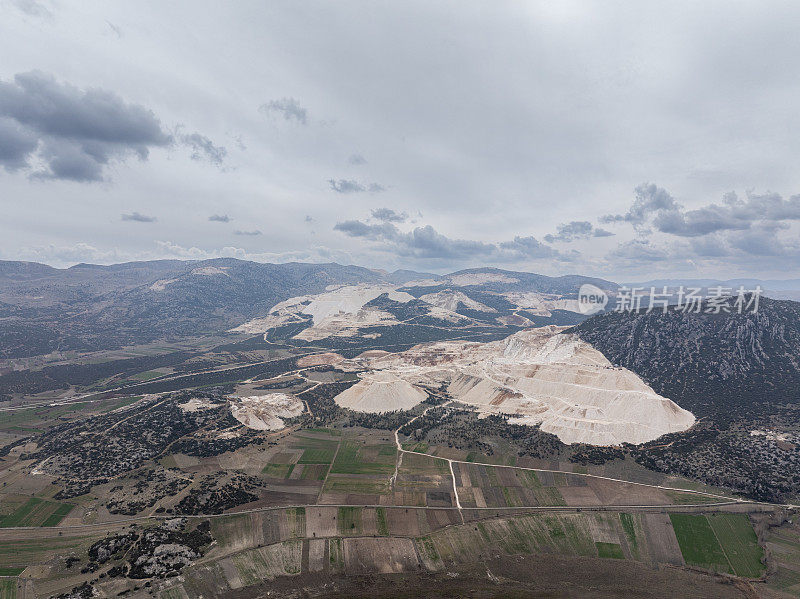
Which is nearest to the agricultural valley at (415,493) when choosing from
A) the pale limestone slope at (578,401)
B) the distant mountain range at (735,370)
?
the pale limestone slope at (578,401)

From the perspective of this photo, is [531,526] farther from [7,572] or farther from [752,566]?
[7,572]

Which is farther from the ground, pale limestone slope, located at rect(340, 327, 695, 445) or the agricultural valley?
pale limestone slope, located at rect(340, 327, 695, 445)

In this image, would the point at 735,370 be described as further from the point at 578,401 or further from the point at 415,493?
the point at 415,493

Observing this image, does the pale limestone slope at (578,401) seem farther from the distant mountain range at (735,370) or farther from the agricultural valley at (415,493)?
the distant mountain range at (735,370)

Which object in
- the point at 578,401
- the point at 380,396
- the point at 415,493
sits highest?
the point at 578,401

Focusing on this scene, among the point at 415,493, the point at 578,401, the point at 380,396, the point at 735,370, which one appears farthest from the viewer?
the point at 735,370

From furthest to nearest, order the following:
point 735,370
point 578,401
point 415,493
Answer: point 735,370 < point 578,401 < point 415,493

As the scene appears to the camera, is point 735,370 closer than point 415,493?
No

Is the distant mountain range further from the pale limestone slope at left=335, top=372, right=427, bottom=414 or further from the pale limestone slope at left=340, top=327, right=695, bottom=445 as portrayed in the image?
the pale limestone slope at left=335, top=372, right=427, bottom=414

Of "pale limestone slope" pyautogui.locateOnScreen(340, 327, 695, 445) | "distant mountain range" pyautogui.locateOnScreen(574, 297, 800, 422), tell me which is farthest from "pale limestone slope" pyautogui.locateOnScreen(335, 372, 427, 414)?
"distant mountain range" pyautogui.locateOnScreen(574, 297, 800, 422)

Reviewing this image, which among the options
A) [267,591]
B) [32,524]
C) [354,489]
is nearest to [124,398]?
[32,524]

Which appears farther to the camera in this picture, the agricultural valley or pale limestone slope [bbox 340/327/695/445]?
pale limestone slope [bbox 340/327/695/445]

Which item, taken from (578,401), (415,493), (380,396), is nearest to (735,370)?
(578,401)

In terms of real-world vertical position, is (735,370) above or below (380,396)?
above
